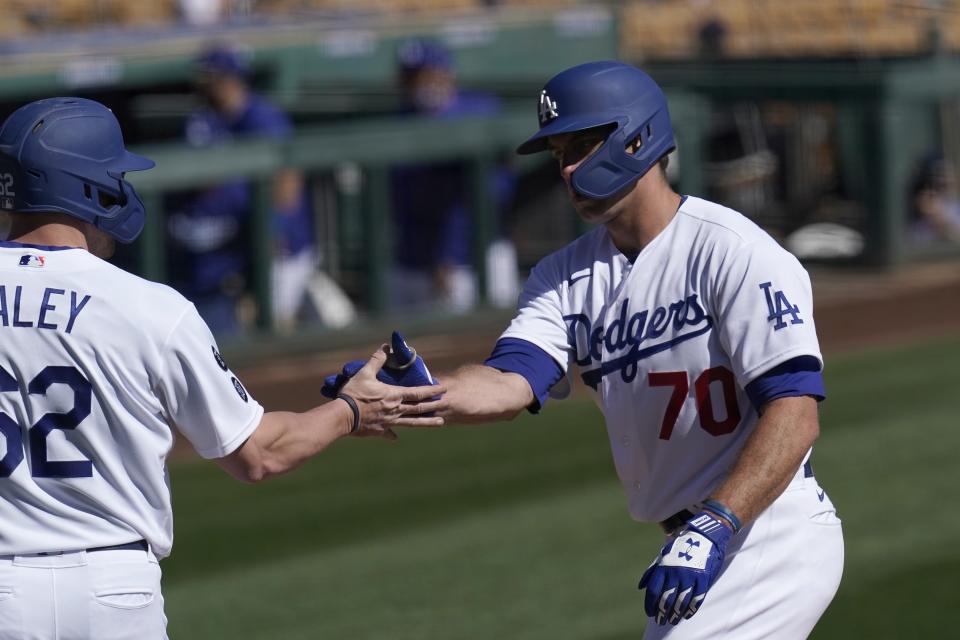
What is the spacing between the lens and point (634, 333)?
12.6 feet

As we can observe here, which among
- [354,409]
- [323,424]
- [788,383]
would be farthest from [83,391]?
[788,383]

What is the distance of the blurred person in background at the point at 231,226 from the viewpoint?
34.0ft

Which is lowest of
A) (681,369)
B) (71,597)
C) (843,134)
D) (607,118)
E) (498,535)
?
(498,535)

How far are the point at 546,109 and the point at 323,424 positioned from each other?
3.11 ft

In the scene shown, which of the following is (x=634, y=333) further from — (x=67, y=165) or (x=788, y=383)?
(x=67, y=165)

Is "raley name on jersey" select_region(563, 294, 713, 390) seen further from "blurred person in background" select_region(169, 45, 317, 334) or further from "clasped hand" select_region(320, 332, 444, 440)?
"blurred person in background" select_region(169, 45, 317, 334)

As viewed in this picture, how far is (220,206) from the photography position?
10.5 meters

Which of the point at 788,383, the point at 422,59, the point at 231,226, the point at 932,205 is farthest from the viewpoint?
the point at 932,205

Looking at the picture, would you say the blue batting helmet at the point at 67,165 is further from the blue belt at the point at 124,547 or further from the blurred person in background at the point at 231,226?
the blurred person in background at the point at 231,226

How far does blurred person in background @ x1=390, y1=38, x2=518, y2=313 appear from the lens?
37.0ft

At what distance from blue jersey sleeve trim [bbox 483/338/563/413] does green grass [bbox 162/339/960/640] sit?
2.25 metres

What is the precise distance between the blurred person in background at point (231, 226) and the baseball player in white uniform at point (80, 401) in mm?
6923

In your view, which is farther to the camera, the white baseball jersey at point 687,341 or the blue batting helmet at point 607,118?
the blue batting helmet at point 607,118

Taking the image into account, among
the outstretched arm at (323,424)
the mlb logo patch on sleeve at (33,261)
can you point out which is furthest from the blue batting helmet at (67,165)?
the outstretched arm at (323,424)
